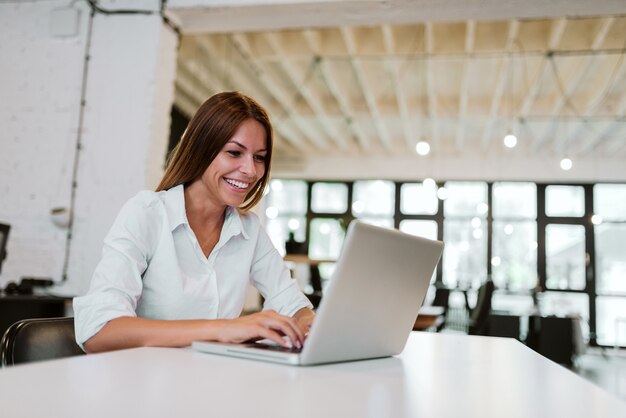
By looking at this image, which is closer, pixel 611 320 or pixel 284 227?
pixel 611 320

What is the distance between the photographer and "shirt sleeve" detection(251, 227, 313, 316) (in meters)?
1.69

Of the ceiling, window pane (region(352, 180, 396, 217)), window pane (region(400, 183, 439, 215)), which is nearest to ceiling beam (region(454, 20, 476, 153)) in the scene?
the ceiling

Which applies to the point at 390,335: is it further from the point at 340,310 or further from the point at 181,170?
the point at 181,170

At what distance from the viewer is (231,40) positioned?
605cm

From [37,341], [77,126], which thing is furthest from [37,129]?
[37,341]

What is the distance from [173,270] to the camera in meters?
1.40

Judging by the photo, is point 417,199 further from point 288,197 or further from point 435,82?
point 435,82

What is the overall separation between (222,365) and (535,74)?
679 centimetres

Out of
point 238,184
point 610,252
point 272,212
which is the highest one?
point 272,212

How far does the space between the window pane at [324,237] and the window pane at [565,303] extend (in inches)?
160

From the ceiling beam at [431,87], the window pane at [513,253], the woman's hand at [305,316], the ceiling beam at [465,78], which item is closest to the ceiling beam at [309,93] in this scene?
the ceiling beam at [431,87]

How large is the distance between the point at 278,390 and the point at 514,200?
10724 mm

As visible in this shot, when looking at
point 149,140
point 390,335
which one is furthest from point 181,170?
point 149,140

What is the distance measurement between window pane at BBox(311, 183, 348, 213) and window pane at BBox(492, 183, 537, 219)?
296cm
